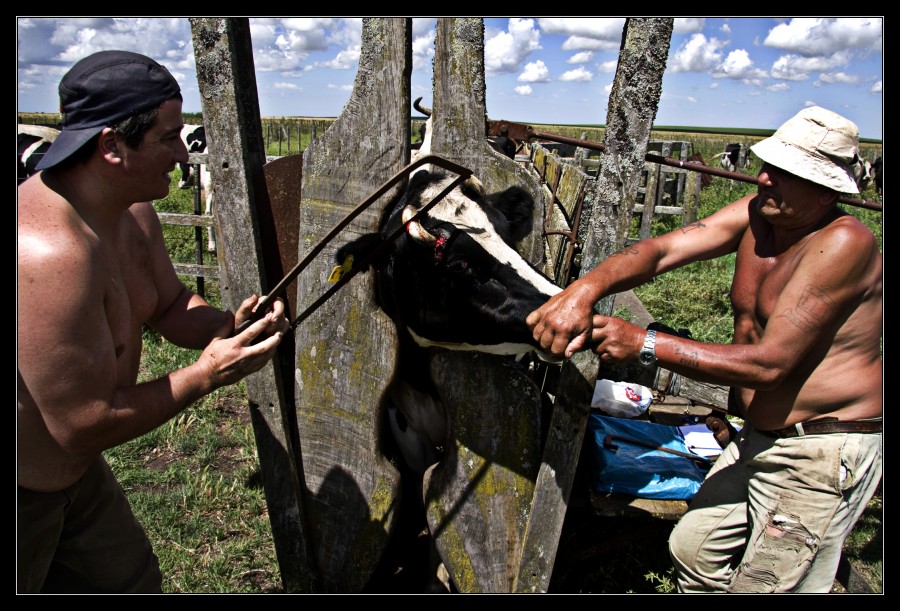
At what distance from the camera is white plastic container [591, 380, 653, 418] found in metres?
4.46

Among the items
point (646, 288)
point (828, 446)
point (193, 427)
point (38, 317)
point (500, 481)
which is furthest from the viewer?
point (646, 288)

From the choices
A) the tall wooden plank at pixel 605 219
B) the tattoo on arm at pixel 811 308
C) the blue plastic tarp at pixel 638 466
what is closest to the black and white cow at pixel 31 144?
the blue plastic tarp at pixel 638 466

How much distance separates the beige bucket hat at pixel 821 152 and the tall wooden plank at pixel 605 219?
47 cm

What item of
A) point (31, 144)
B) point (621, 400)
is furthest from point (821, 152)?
point (31, 144)

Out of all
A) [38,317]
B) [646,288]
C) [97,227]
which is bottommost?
[646,288]

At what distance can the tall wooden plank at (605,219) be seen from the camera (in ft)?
7.29

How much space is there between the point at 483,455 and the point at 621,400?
71.8 inches

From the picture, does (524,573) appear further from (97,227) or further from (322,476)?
(97,227)

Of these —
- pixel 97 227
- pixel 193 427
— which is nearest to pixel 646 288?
pixel 193 427

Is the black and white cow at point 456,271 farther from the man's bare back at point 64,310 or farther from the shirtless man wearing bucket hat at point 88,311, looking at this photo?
the man's bare back at point 64,310

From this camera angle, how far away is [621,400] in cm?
449

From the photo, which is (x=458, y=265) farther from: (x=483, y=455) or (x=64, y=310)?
(x=64, y=310)

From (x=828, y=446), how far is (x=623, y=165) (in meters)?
1.44

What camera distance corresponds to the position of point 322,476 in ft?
10.3
